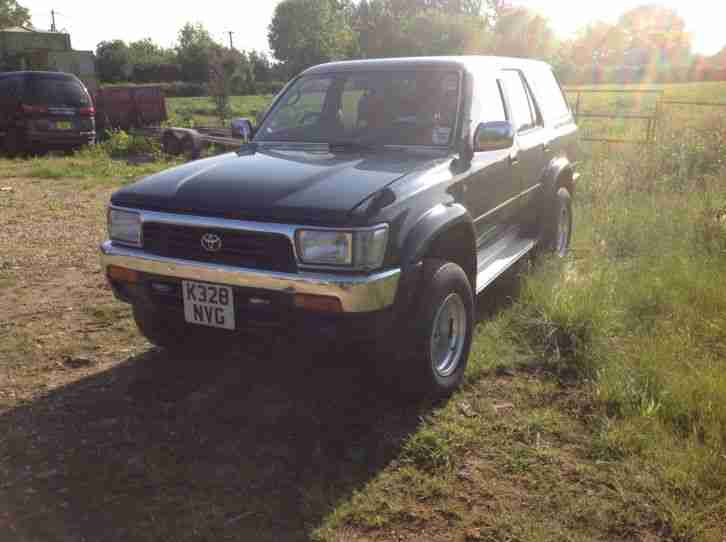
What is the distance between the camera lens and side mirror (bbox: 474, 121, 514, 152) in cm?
373

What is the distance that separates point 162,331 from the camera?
3.97 m

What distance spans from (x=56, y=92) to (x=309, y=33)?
59701mm

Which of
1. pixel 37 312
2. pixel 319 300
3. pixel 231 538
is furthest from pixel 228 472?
pixel 37 312

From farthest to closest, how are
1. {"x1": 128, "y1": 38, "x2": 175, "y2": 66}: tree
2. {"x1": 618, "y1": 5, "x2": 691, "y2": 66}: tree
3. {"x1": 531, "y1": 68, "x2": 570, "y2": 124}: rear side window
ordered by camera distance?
1. {"x1": 128, "y1": 38, "x2": 175, "y2": 66}: tree
2. {"x1": 618, "y1": 5, "x2": 691, "y2": 66}: tree
3. {"x1": 531, "y1": 68, "x2": 570, "y2": 124}: rear side window

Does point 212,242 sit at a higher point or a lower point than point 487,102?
lower

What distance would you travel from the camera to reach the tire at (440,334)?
126 inches

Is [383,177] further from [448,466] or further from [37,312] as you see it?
[37,312]

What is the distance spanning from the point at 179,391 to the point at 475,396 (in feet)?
5.24

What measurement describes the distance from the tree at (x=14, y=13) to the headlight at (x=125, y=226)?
2567 inches

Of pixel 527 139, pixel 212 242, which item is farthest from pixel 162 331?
pixel 527 139

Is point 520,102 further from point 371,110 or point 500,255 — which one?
point 371,110

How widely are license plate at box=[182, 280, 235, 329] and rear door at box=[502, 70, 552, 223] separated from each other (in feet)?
8.08

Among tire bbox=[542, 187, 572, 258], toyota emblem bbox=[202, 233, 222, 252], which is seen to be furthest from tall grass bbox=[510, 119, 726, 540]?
toyota emblem bbox=[202, 233, 222, 252]

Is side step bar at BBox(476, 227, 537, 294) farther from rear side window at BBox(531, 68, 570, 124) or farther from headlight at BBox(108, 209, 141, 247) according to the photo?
headlight at BBox(108, 209, 141, 247)
